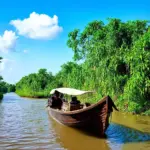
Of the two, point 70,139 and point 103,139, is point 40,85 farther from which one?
point 103,139

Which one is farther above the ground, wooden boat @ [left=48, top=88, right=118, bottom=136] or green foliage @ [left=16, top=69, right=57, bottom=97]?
green foliage @ [left=16, top=69, right=57, bottom=97]

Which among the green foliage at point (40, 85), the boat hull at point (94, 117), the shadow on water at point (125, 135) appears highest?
the green foliage at point (40, 85)

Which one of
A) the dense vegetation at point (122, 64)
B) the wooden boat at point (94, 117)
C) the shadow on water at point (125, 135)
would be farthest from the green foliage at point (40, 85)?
the wooden boat at point (94, 117)

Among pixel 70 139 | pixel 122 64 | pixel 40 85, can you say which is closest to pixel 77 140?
pixel 70 139

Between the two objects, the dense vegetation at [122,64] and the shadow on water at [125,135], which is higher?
the dense vegetation at [122,64]

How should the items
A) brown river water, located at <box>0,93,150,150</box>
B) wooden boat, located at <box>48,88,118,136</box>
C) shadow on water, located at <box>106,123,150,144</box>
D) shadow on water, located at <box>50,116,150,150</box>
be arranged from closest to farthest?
brown river water, located at <box>0,93,150,150</box>, shadow on water, located at <box>50,116,150,150</box>, wooden boat, located at <box>48,88,118,136</box>, shadow on water, located at <box>106,123,150,144</box>

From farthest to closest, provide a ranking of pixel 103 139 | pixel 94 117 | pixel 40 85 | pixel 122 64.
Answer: pixel 40 85 < pixel 122 64 < pixel 94 117 < pixel 103 139

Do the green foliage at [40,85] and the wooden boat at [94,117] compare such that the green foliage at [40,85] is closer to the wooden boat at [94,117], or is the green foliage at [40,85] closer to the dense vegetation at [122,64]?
the dense vegetation at [122,64]

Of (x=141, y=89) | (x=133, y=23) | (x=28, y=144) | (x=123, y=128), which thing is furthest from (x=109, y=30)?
(x=28, y=144)

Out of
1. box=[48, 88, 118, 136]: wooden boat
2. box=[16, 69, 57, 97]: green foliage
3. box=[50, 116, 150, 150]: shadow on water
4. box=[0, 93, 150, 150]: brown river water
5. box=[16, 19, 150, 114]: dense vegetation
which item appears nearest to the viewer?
box=[0, 93, 150, 150]: brown river water

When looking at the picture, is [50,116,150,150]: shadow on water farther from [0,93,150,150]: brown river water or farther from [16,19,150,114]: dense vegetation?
[16,19,150,114]: dense vegetation

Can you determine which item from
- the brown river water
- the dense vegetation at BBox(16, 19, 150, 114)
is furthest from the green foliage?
the brown river water

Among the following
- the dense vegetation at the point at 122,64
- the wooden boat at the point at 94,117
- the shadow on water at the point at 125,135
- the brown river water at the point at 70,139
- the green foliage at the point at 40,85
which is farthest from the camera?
the green foliage at the point at 40,85

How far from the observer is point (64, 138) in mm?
11008
